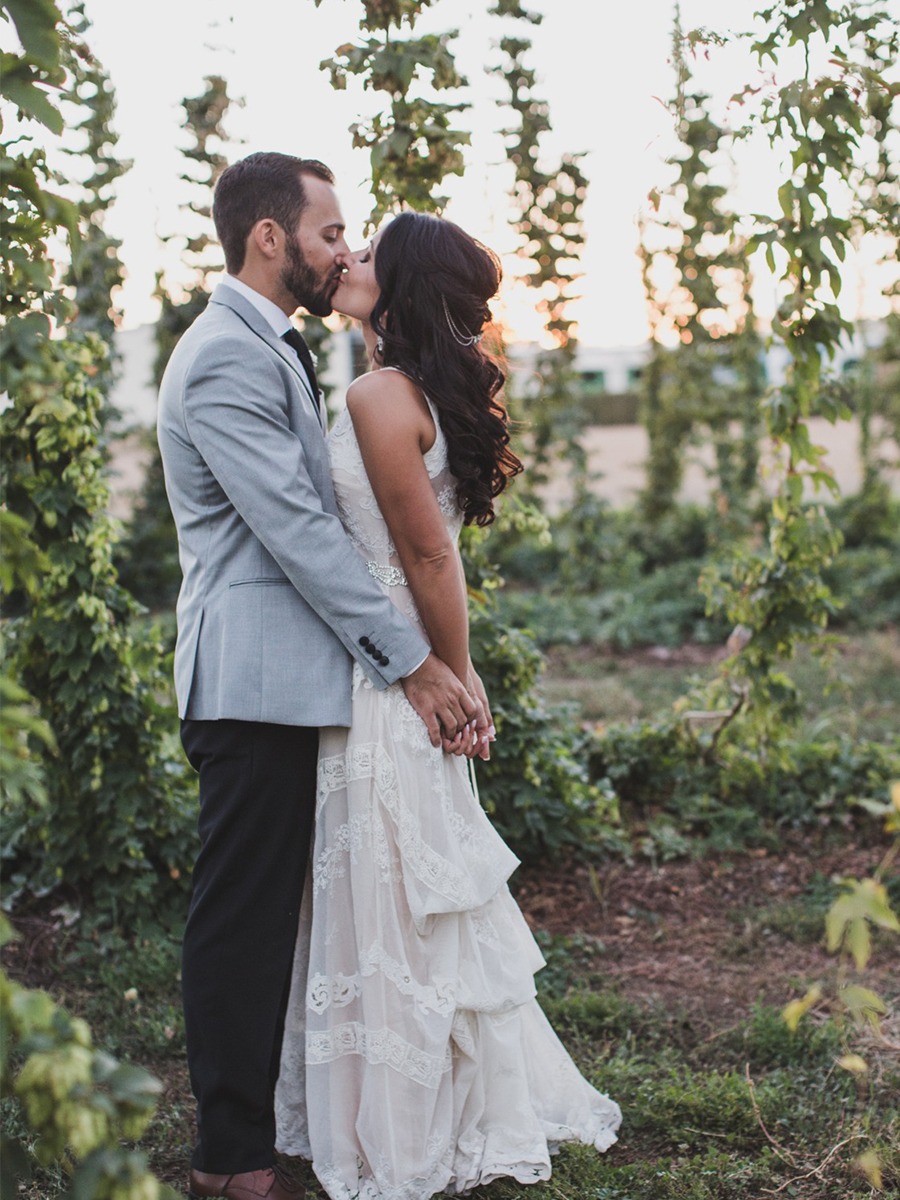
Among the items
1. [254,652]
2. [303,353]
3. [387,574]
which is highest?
[303,353]

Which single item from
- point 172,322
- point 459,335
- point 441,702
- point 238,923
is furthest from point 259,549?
point 172,322

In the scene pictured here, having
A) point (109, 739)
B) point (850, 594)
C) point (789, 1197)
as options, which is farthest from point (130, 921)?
point (850, 594)

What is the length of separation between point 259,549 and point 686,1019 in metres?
1.94

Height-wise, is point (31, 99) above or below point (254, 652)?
above

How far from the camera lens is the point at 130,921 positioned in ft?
12.9

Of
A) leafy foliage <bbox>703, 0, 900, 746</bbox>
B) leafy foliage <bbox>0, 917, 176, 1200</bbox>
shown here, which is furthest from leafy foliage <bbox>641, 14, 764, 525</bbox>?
leafy foliage <bbox>0, 917, 176, 1200</bbox>

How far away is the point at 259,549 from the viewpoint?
2447 mm

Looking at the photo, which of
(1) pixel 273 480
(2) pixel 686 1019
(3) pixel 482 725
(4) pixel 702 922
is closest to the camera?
(1) pixel 273 480

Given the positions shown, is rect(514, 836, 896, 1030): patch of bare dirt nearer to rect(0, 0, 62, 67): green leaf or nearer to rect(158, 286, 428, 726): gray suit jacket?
rect(158, 286, 428, 726): gray suit jacket

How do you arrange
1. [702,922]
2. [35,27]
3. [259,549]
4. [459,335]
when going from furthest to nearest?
[702,922] < [459,335] < [259,549] < [35,27]

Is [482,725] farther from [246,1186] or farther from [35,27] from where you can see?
[35,27]

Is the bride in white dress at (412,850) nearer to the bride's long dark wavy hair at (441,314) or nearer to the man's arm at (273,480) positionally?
the bride's long dark wavy hair at (441,314)

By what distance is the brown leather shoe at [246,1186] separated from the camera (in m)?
2.48

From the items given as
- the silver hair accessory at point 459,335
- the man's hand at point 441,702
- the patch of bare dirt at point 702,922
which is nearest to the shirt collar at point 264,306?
the silver hair accessory at point 459,335
